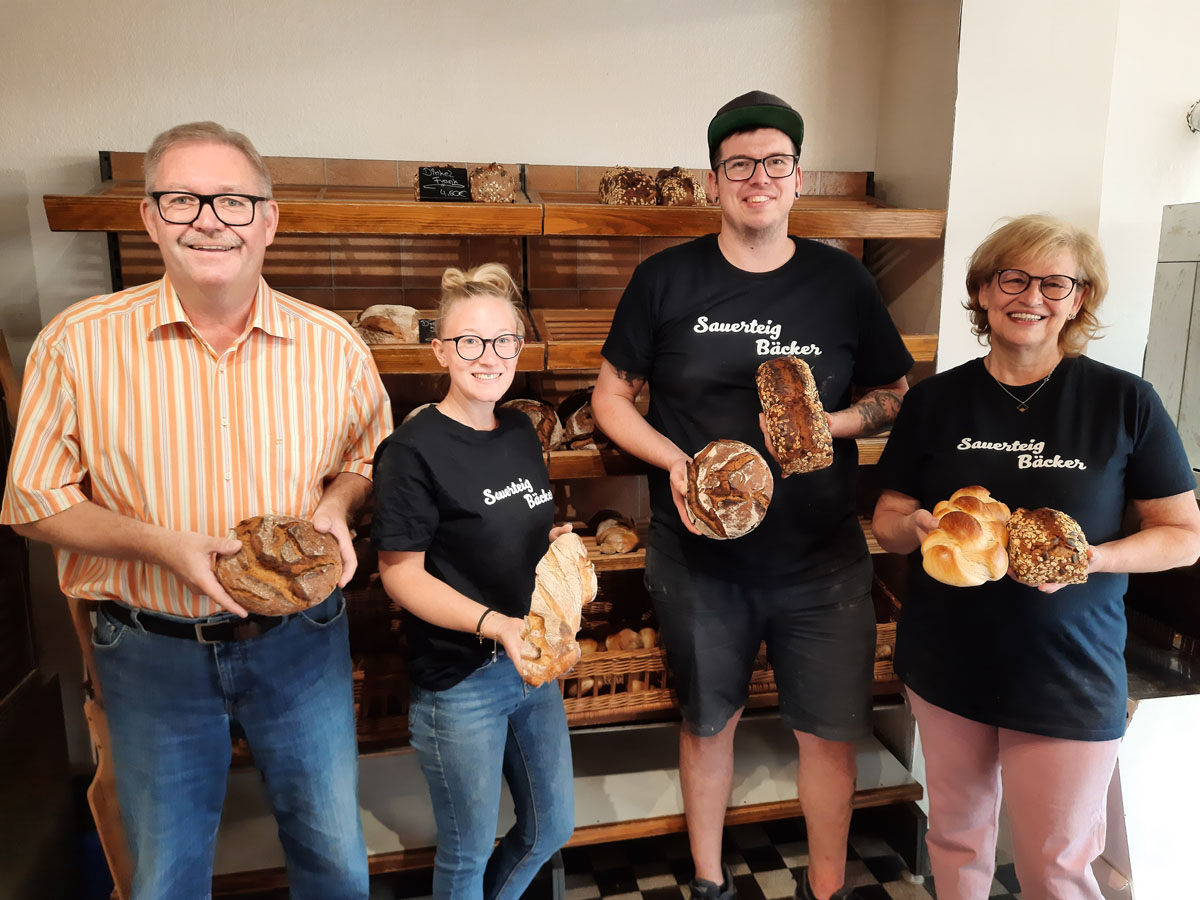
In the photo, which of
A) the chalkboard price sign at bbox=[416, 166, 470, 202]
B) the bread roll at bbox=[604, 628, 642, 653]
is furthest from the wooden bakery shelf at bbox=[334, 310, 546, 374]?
the bread roll at bbox=[604, 628, 642, 653]

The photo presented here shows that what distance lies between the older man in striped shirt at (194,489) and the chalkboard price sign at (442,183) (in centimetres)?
58

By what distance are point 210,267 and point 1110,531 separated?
5.57ft

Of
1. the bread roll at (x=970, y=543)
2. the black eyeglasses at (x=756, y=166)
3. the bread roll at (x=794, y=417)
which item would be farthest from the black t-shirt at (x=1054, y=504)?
the black eyeglasses at (x=756, y=166)

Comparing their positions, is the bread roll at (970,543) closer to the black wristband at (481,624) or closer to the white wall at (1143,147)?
the black wristband at (481,624)

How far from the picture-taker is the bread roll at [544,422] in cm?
220

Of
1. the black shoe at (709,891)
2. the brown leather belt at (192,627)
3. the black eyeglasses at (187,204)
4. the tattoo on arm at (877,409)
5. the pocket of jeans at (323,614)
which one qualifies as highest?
the black eyeglasses at (187,204)

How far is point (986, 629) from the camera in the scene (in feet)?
5.17

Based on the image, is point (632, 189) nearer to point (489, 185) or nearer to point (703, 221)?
point (703, 221)

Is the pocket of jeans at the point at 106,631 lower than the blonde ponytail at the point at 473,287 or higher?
lower

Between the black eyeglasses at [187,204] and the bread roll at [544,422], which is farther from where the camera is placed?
the bread roll at [544,422]

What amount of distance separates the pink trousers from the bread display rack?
0.68 metres

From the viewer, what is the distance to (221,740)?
1.55 metres

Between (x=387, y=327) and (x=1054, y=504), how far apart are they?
61.6 inches

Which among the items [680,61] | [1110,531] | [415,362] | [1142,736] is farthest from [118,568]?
[1142,736]
